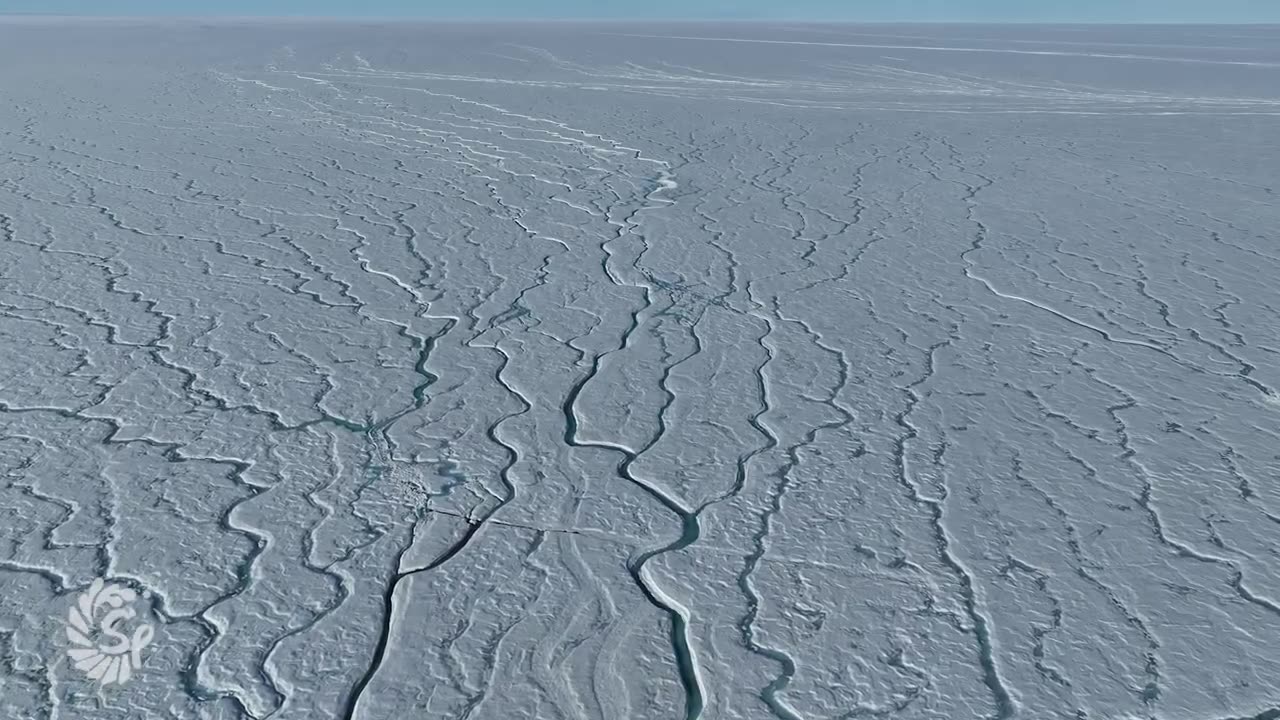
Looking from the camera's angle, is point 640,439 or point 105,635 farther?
point 640,439

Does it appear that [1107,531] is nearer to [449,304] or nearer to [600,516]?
[600,516]

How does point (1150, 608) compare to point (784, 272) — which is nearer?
point (1150, 608)

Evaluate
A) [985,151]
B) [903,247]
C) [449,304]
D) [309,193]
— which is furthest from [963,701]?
[985,151]

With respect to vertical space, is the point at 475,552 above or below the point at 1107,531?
below
